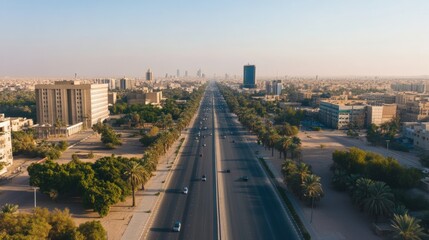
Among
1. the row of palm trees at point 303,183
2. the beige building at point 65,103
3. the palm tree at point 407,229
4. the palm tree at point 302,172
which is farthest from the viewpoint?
the beige building at point 65,103

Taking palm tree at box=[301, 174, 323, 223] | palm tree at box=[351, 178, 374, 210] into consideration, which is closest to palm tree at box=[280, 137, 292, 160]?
palm tree at box=[301, 174, 323, 223]

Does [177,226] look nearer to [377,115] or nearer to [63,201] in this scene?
[63,201]

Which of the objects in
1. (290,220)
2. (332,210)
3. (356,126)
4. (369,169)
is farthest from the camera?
(356,126)

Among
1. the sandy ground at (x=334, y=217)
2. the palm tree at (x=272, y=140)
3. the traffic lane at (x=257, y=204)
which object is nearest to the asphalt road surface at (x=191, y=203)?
the traffic lane at (x=257, y=204)

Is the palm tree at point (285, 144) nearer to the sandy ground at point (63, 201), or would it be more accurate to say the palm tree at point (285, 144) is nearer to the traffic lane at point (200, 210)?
the traffic lane at point (200, 210)

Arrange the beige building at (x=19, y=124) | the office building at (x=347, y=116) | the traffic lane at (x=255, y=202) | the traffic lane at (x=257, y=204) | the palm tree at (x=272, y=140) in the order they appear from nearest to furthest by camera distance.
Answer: the traffic lane at (x=257, y=204)
the traffic lane at (x=255, y=202)
the palm tree at (x=272, y=140)
the beige building at (x=19, y=124)
the office building at (x=347, y=116)

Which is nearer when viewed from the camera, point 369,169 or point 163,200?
point 163,200

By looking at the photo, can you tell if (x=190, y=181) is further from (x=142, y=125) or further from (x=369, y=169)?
(x=142, y=125)

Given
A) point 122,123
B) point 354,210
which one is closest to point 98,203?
point 354,210
